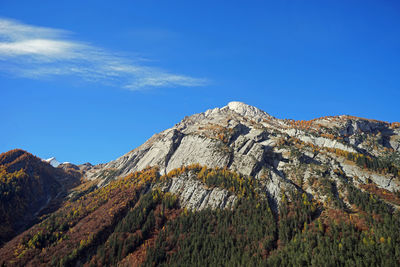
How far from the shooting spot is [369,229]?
417ft

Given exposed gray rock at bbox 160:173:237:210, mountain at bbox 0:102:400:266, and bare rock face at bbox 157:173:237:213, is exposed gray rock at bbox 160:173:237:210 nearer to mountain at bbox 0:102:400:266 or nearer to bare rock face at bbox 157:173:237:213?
bare rock face at bbox 157:173:237:213

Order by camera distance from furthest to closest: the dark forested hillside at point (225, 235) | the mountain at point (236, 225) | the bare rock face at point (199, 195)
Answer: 1. the bare rock face at point (199, 195)
2. the mountain at point (236, 225)
3. the dark forested hillside at point (225, 235)

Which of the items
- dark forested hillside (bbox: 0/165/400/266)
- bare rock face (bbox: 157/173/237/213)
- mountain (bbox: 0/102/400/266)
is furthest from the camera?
bare rock face (bbox: 157/173/237/213)

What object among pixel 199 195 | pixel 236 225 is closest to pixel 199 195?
pixel 199 195

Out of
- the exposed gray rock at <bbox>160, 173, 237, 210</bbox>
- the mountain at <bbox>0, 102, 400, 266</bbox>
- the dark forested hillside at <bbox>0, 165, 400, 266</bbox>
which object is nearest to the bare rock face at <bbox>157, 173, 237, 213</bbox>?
the exposed gray rock at <bbox>160, 173, 237, 210</bbox>

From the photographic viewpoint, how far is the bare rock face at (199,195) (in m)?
173

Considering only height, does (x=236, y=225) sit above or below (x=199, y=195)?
below

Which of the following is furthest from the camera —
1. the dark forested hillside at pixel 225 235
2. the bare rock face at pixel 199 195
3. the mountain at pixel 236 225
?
the bare rock face at pixel 199 195

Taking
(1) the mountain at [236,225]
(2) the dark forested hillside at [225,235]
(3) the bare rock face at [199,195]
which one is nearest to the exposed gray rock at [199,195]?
(3) the bare rock face at [199,195]

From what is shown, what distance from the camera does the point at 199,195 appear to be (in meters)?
181

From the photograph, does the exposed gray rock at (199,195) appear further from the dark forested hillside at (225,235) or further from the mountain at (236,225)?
the dark forested hillside at (225,235)

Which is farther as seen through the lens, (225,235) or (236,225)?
(236,225)

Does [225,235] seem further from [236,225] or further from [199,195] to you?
[199,195]

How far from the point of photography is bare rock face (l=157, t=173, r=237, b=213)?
568 feet
